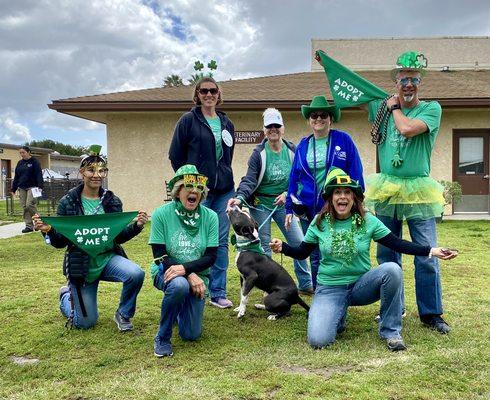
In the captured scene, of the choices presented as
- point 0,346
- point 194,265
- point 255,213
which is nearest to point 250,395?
point 194,265

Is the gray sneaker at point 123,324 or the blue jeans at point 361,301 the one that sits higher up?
the blue jeans at point 361,301

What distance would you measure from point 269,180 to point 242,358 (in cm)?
212

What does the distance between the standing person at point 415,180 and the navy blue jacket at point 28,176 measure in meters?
9.76

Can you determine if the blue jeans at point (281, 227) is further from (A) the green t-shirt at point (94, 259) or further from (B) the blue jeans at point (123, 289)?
(A) the green t-shirt at point (94, 259)

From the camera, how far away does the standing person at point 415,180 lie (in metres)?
4.00

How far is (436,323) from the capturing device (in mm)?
4082

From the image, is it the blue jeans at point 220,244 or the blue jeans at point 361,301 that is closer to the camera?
the blue jeans at point 361,301

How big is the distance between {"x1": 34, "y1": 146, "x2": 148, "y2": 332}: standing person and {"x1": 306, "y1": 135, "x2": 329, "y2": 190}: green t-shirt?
1624 mm

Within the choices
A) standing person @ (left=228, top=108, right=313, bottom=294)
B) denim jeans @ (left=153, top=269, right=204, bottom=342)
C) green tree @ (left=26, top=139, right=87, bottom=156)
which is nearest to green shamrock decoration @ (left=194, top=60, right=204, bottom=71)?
standing person @ (left=228, top=108, right=313, bottom=294)

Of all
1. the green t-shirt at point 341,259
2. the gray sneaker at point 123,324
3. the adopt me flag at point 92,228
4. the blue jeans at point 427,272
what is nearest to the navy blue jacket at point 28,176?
the adopt me flag at point 92,228

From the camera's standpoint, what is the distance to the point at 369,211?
4152mm

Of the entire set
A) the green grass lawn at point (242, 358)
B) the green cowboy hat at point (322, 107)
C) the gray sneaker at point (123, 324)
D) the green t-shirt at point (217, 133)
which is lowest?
the green grass lawn at point (242, 358)

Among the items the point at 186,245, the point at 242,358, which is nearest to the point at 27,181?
the point at 186,245

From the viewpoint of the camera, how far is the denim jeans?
370 cm
